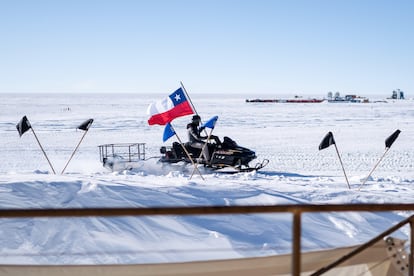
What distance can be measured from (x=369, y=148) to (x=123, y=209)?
17.7 meters

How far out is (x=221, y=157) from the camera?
492 inches

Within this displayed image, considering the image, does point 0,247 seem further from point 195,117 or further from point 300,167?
point 300,167

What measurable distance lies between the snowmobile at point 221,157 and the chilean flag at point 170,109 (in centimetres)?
78

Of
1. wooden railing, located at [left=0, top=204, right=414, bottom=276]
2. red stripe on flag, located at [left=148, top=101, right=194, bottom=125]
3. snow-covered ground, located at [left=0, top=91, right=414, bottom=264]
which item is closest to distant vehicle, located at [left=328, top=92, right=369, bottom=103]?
snow-covered ground, located at [left=0, top=91, right=414, bottom=264]

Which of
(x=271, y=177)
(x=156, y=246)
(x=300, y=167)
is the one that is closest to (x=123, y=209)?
(x=156, y=246)

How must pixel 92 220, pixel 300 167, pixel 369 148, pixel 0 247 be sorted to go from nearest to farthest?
pixel 0 247
pixel 92 220
pixel 300 167
pixel 369 148

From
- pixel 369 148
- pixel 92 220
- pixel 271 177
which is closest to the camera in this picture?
pixel 92 220

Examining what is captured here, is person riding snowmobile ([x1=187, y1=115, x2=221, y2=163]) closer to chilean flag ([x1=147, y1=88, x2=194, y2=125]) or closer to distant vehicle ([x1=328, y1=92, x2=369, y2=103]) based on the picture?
chilean flag ([x1=147, y1=88, x2=194, y2=125])

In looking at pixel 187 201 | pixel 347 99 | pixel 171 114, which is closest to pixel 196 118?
pixel 171 114

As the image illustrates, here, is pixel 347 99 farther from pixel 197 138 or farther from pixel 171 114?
pixel 171 114

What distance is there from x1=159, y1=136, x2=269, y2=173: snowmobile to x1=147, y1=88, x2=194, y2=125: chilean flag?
2.54 feet

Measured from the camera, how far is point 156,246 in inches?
218

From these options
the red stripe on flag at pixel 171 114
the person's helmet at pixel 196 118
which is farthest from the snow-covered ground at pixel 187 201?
the red stripe on flag at pixel 171 114

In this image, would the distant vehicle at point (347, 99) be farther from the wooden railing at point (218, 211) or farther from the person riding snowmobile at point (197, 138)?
the wooden railing at point (218, 211)
